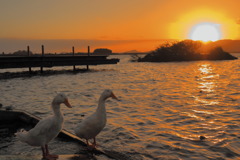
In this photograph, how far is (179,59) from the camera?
11294 cm

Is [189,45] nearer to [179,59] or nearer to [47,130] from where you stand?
[179,59]

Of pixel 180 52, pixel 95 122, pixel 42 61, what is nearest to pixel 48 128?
pixel 95 122

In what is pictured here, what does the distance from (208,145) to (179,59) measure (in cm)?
10739

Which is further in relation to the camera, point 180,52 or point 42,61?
point 180,52

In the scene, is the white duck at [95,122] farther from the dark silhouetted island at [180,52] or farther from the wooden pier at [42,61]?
the dark silhouetted island at [180,52]

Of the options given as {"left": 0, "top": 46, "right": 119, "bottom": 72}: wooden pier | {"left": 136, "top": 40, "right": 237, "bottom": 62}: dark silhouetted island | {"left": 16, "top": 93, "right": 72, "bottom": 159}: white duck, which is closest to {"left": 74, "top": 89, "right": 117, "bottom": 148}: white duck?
{"left": 16, "top": 93, "right": 72, "bottom": 159}: white duck

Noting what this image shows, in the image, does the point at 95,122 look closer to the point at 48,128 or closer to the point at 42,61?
the point at 48,128

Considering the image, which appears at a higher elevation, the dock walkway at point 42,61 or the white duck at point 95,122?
the dock walkway at point 42,61

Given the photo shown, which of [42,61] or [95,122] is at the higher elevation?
[42,61]

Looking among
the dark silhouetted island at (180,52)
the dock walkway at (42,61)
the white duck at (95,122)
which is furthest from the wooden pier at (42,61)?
the dark silhouetted island at (180,52)

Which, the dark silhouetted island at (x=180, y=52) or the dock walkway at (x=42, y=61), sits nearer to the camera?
the dock walkway at (x=42, y=61)

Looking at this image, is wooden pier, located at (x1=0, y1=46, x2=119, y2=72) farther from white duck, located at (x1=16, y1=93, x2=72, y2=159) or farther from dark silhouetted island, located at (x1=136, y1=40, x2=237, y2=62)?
dark silhouetted island, located at (x1=136, y1=40, x2=237, y2=62)

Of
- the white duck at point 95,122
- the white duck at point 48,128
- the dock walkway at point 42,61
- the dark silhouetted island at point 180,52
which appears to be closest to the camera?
the white duck at point 48,128

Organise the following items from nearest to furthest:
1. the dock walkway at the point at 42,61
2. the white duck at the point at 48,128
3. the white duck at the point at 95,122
→ the white duck at the point at 48,128 < the white duck at the point at 95,122 < the dock walkway at the point at 42,61
